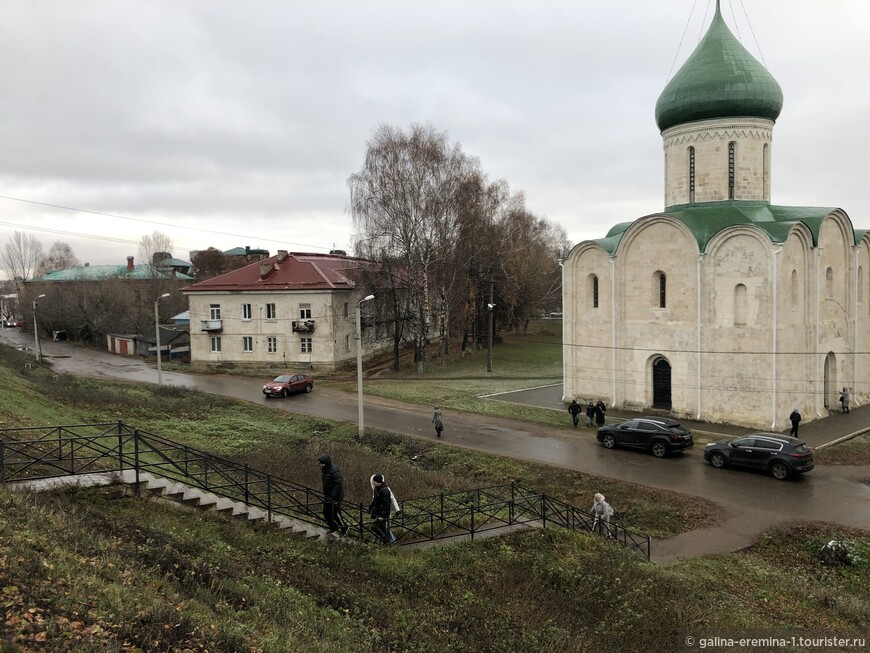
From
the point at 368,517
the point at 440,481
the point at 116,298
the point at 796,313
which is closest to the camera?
the point at 368,517

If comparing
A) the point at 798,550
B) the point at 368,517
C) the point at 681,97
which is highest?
the point at 681,97

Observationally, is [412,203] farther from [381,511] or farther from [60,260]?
[60,260]

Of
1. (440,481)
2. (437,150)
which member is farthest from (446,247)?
(440,481)

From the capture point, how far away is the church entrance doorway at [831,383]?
86.3ft

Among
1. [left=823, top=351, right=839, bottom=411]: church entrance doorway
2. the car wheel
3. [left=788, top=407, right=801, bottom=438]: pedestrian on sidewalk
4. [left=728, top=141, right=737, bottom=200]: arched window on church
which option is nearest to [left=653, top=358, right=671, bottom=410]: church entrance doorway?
[left=788, top=407, right=801, bottom=438]: pedestrian on sidewalk

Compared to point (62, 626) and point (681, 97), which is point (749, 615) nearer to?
point (62, 626)

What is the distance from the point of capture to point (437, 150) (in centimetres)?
3544

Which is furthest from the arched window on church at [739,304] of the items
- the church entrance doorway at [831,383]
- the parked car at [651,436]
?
the church entrance doorway at [831,383]

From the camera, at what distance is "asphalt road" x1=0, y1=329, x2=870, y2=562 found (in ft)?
47.2

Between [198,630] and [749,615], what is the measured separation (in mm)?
8358

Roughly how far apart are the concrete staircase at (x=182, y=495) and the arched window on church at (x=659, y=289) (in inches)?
759

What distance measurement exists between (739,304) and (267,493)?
63.3 feet

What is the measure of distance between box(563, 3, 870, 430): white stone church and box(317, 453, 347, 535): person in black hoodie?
59.5 feet

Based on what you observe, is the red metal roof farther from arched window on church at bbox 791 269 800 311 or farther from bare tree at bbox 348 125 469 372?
arched window on church at bbox 791 269 800 311
